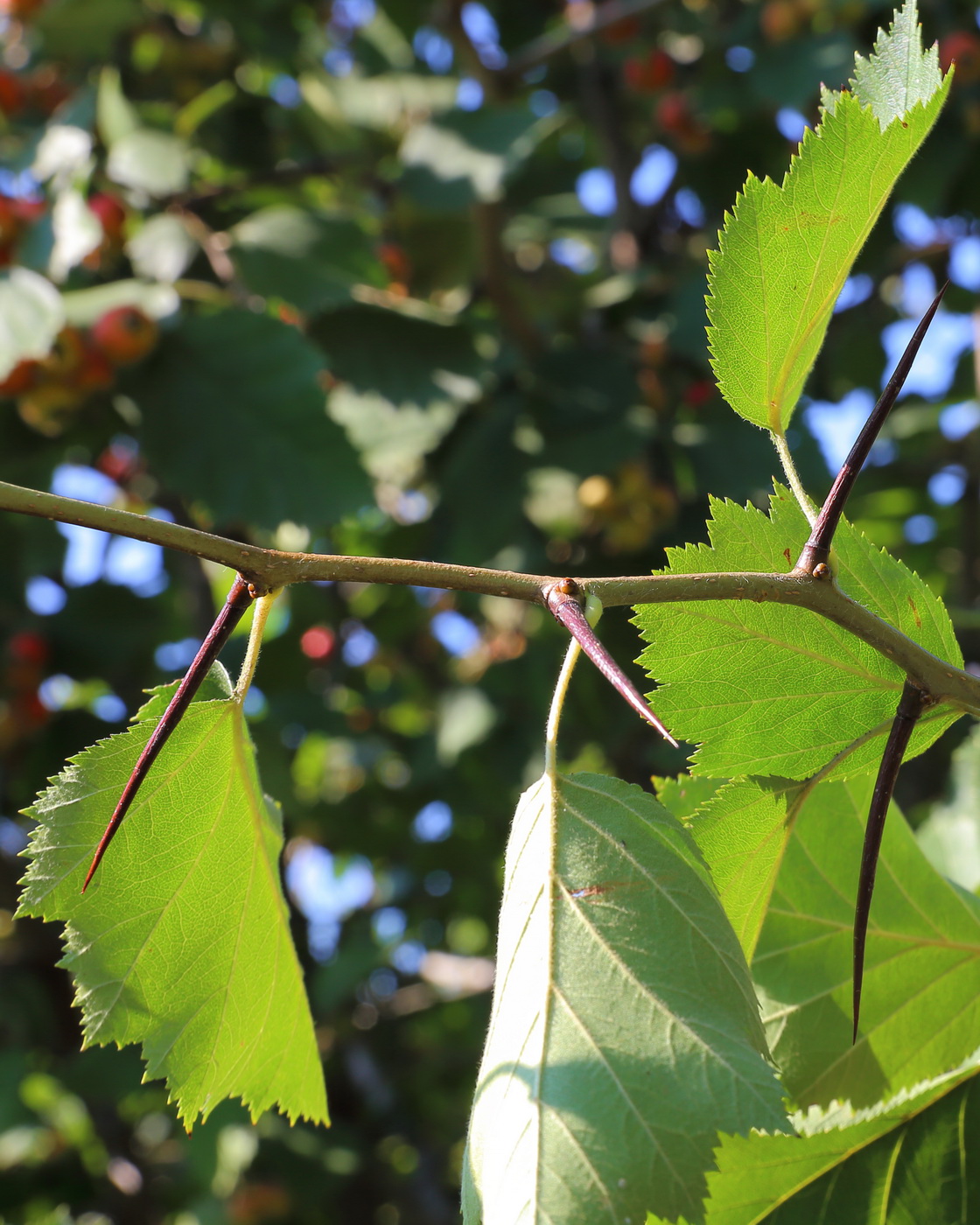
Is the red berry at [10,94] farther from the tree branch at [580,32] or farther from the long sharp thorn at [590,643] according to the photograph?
the long sharp thorn at [590,643]

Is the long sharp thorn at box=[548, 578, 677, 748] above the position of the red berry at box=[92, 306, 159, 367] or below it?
above

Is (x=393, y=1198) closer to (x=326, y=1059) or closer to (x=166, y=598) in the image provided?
(x=326, y=1059)

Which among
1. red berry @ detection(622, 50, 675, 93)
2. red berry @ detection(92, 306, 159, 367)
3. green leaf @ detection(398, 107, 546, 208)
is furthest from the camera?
red berry @ detection(622, 50, 675, 93)

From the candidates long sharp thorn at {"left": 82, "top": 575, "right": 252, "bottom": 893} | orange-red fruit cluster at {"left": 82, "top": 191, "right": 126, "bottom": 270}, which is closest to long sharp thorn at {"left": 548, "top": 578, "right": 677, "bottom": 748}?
long sharp thorn at {"left": 82, "top": 575, "right": 252, "bottom": 893}

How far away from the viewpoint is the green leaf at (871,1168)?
49cm

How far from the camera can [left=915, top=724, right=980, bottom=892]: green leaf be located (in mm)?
1051

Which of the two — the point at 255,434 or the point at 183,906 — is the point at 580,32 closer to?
the point at 255,434

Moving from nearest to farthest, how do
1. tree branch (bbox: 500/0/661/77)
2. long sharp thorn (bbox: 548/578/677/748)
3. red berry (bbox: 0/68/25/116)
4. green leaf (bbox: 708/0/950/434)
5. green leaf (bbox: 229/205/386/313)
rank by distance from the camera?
long sharp thorn (bbox: 548/578/677/748) → green leaf (bbox: 708/0/950/434) → green leaf (bbox: 229/205/386/313) → tree branch (bbox: 500/0/661/77) → red berry (bbox: 0/68/25/116)

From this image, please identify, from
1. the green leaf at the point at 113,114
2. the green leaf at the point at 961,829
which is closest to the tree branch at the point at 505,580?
the green leaf at the point at 961,829

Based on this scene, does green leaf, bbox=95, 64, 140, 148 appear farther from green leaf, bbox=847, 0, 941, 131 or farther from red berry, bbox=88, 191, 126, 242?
green leaf, bbox=847, 0, 941, 131

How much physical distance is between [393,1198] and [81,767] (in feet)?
8.01

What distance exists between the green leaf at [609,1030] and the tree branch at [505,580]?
0.31ft

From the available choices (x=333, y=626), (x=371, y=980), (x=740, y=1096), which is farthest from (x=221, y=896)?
(x=371, y=980)

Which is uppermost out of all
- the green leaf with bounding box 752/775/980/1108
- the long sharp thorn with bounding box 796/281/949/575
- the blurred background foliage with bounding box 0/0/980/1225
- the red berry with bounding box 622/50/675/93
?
the long sharp thorn with bounding box 796/281/949/575
